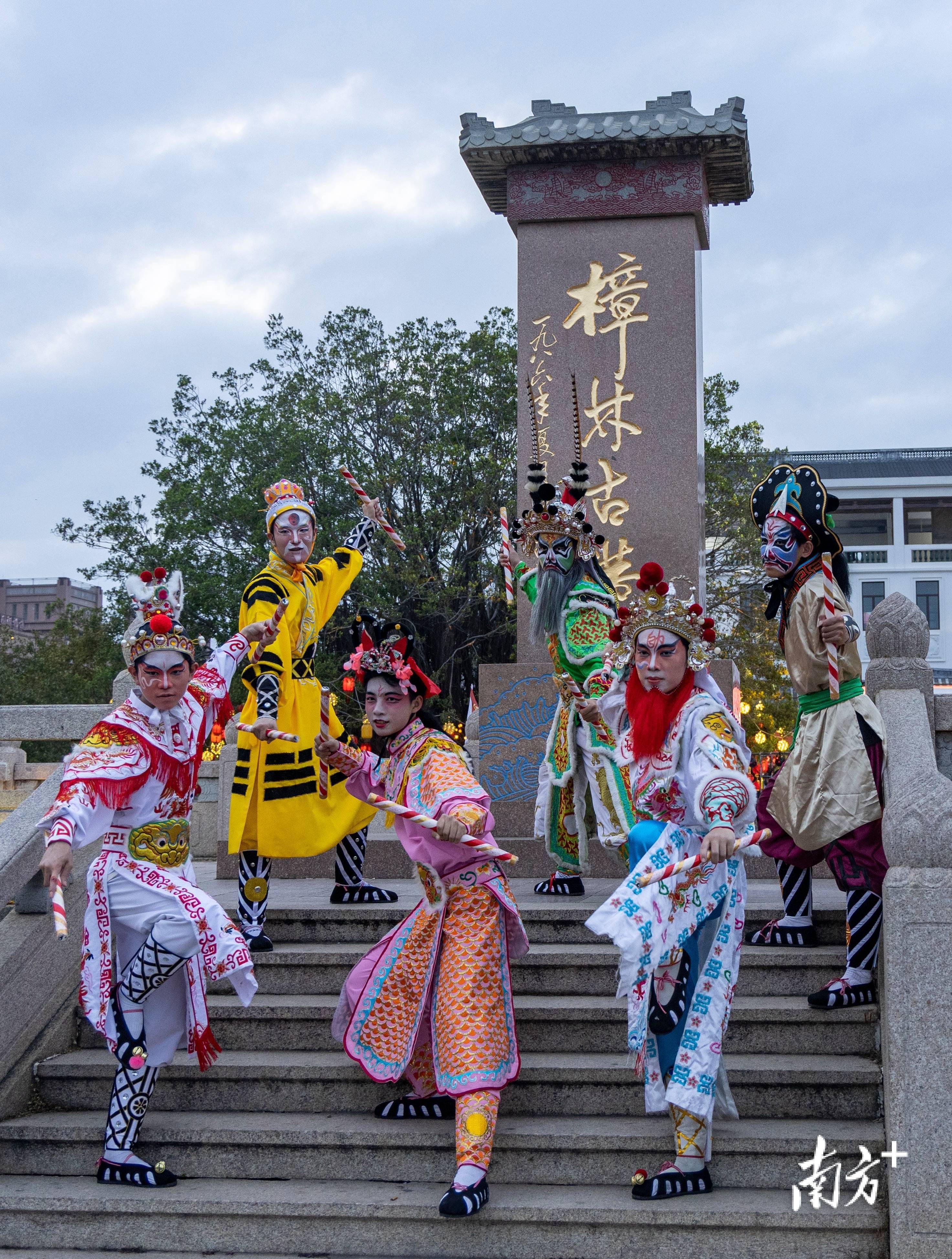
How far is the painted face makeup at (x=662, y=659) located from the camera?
4.20m

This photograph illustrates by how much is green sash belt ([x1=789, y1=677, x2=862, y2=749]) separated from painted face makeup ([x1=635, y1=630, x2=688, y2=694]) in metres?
0.99

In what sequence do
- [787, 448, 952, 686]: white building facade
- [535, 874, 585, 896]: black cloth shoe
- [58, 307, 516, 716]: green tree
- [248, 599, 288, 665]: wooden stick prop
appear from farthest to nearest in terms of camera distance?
[787, 448, 952, 686]: white building facade < [58, 307, 516, 716]: green tree < [535, 874, 585, 896]: black cloth shoe < [248, 599, 288, 665]: wooden stick prop

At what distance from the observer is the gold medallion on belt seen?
14.3 ft

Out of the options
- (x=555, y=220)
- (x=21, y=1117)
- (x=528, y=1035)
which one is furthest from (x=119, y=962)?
(x=555, y=220)

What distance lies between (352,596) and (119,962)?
14.8 meters

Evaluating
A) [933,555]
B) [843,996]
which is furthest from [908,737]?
[933,555]

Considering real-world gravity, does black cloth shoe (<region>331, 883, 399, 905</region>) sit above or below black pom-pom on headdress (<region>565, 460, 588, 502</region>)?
below

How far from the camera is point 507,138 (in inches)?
336

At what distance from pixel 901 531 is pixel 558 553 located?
38221 mm

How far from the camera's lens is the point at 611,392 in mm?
8430

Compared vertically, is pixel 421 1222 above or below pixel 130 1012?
below

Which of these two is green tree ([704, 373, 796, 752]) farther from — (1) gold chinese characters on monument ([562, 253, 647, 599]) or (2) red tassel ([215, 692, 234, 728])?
(2) red tassel ([215, 692, 234, 728])

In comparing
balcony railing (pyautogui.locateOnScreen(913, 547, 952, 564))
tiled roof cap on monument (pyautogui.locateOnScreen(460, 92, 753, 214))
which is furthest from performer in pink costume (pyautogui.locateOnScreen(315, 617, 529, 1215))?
balcony railing (pyautogui.locateOnScreen(913, 547, 952, 564))

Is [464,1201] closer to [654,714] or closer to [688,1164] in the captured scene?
[688,1164]
